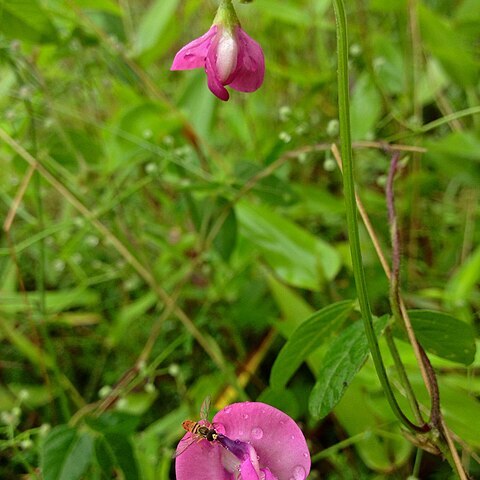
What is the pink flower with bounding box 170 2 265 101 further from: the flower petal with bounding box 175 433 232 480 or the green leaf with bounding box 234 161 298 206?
the green leaf with bounding box 234 161 298 206

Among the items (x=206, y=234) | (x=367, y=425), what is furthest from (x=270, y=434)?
(x=206, y=234)

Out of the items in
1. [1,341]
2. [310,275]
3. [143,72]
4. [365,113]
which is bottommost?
[1,341]

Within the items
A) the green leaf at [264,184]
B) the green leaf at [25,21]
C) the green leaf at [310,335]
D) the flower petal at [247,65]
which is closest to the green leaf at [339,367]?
the green leaf at [310,335]

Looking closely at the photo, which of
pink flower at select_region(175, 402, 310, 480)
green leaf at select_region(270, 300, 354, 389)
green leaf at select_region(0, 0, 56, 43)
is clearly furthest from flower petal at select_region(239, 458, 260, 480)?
green leaf at select_region(0, 0, 56, 43)

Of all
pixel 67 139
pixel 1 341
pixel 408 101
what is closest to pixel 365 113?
pixel 408 101

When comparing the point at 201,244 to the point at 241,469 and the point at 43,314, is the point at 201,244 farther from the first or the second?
the point at 241,469

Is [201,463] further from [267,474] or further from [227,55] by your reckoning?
[227,55]
